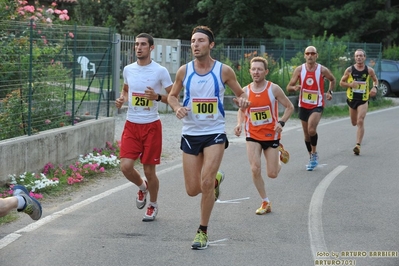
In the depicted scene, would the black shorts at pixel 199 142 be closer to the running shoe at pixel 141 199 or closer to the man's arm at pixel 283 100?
the running shoe at pixel 141 199

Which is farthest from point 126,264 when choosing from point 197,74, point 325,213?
point 325,213

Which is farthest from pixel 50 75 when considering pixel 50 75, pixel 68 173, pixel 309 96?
pixel 309 96

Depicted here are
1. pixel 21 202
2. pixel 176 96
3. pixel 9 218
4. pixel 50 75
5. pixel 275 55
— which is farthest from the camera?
pixel 275 55

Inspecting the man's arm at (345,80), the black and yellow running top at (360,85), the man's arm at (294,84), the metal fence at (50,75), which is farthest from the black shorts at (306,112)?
the metal fence at (50,75)

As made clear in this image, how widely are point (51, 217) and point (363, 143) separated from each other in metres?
9.06

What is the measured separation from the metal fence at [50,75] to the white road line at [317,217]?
397cm

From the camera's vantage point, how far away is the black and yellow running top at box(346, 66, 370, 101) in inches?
568

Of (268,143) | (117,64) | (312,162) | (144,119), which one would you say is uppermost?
(117,64)

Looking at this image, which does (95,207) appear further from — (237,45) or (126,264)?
(237,45)

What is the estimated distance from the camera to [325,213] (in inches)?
342

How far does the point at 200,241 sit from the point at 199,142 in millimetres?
959

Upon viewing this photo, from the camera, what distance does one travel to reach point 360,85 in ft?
47.4

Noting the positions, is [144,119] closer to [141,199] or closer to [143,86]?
[143,86]

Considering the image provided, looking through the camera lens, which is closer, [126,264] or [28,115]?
[126,264]
